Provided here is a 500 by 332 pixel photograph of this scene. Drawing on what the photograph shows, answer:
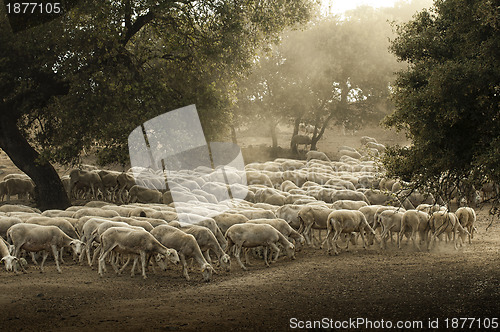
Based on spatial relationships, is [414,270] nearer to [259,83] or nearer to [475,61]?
[475,61]

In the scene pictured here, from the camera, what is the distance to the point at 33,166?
21172mm

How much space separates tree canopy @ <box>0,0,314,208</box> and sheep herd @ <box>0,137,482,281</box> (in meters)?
3.16

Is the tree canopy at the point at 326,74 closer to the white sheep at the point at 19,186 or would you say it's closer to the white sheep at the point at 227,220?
the white sheep at the point at 19,186

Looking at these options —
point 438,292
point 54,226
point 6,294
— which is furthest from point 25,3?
point 438,292

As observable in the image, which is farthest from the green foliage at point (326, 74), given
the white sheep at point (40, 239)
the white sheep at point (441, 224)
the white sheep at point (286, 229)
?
the white sheep at point (40, 239)

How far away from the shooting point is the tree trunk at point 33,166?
2064 centimetres

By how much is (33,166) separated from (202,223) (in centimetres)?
942

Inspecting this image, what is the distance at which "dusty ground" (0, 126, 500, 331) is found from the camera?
9.73 metres

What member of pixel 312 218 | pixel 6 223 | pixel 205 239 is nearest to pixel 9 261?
pixel 6 223

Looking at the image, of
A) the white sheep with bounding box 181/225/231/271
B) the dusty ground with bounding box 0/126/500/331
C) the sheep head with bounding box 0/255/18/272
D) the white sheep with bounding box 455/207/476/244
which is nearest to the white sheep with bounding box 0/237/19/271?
the sheep head with bounding box 0/255/18/272

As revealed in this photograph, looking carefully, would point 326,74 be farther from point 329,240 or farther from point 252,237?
point 252,237

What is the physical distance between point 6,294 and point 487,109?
1059cm

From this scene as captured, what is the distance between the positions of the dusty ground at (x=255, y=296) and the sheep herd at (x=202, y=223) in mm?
652

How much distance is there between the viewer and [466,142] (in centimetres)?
1072
